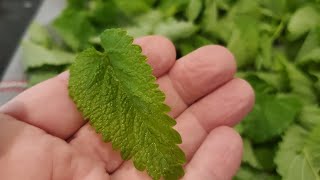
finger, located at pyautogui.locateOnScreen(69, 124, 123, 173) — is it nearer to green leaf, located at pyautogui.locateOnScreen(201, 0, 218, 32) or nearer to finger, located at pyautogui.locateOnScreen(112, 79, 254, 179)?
finger, located at pyautogui.locateOnScreen(112, 79, 254, 179)

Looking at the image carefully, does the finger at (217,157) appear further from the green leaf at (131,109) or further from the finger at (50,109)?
the finger at (50,109)

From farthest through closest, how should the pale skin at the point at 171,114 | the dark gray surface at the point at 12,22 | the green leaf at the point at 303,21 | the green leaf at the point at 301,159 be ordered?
the dark gray surface at the point at 12,22 < the green leaf at the point at 303,21 < the green leaf at the point at 301,159 < the pale skin at the point at 171,114

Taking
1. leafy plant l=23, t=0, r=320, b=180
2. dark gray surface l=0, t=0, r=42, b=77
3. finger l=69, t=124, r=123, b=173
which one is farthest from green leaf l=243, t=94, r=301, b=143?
dark gray surface l=0, t=0, r=42, b=77

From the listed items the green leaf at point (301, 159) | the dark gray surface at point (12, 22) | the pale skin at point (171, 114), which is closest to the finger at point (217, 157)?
the pale skin at point (171, 114)

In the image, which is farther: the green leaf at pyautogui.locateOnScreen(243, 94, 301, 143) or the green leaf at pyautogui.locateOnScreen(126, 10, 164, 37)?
the green leaf at pyautogui.locateOnScreen(126, 10, 164, 37)

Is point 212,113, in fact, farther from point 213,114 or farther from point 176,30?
point 176,30

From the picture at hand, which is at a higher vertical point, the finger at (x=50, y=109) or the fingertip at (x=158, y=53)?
the fingertip at (x=158, y=53)

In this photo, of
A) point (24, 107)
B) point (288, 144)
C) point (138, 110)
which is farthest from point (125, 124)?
point (288, 144)

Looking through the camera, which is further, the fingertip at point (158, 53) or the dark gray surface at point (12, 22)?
the dark gray surface at point (12, 22)
